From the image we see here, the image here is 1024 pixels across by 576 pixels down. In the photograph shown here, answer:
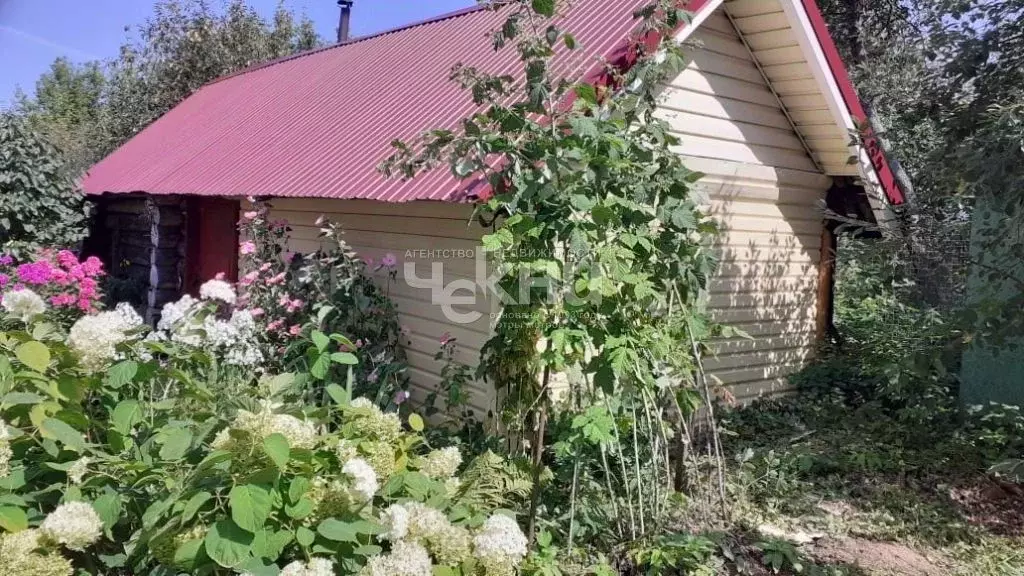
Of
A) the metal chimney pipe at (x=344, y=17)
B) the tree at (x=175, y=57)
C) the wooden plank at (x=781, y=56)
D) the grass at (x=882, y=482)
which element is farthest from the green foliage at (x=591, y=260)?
the tree at (x=175, y=57)

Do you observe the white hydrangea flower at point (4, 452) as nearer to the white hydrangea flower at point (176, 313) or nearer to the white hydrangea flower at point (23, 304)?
the white hydrangea flower at point (23, 304)

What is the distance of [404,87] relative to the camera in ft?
23.6

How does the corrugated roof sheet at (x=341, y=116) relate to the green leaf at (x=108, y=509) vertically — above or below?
above

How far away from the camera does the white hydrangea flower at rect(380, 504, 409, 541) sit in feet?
7.02

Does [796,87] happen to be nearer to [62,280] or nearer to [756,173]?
[756,173]

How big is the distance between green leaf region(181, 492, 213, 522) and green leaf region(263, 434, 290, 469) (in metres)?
0.21

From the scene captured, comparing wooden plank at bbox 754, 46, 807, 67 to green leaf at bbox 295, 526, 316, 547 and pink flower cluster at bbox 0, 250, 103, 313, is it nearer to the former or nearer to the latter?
green leaf at bbox 295, 526, 316, 547

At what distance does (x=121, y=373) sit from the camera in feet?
7.89

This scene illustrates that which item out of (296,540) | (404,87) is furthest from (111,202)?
(296,540)

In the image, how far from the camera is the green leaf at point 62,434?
7.16ft

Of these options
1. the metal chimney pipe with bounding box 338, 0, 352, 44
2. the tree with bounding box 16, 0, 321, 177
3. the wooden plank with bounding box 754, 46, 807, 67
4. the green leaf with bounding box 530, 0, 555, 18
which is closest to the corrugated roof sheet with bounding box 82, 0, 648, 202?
the green leaf with bounding box 530, 0, 555, 18

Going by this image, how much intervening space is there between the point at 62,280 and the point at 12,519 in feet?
22.0

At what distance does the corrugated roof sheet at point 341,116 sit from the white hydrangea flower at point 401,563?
268 cm

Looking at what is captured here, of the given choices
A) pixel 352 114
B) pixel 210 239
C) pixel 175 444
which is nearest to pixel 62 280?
pixel 210 239
